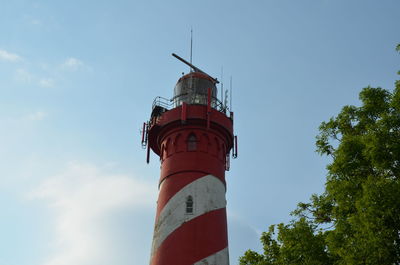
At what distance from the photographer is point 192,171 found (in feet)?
77.5

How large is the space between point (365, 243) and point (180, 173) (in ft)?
42.3

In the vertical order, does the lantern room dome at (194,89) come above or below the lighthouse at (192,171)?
above

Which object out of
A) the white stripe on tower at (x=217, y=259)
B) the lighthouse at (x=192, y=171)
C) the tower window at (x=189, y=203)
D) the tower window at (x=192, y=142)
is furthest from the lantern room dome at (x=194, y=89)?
the white stripe on tower at (x=217, y=259)

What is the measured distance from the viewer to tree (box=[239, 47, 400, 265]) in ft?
39.9

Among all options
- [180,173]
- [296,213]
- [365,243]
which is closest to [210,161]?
[180,173]

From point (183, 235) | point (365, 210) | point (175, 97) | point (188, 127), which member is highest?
point (175, 97)

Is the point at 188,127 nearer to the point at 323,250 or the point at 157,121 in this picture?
the point at 157,121

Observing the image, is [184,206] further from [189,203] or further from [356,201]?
[356,201]

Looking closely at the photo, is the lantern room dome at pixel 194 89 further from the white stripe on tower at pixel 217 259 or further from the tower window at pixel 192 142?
the white stripe on tower at pixel 217 259

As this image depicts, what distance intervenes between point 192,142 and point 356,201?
12.8 meters

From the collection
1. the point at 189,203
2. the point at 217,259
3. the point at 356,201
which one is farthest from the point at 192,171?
the point at 356,201

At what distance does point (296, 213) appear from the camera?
15836mm

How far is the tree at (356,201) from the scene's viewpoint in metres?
12.1

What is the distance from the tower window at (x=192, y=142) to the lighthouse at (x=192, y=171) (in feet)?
0.17
